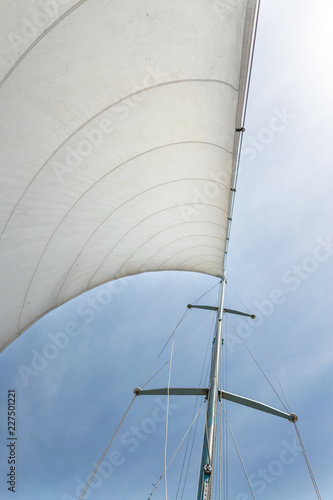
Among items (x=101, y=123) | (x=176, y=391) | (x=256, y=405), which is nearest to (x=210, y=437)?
(x=176, y=391)

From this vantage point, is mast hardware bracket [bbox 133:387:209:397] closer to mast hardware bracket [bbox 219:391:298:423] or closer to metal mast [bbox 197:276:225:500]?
metal mast [bbox 197:276:225:500]

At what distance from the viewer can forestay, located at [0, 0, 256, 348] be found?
101 inches

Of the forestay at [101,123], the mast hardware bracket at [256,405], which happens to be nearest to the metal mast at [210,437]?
the mast hardware bracket at [256,405]

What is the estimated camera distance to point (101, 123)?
3631mm

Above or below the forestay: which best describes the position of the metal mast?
below

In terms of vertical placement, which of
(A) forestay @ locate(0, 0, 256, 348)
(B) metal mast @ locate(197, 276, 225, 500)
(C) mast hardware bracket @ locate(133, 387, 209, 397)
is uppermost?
(A) forestay @ locate(0, 0, 256, 348)

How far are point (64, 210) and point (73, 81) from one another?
194 centimetres

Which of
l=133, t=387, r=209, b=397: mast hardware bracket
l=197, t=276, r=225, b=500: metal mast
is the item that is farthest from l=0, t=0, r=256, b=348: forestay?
l=197, t=276, r=225, b=500: metal mast

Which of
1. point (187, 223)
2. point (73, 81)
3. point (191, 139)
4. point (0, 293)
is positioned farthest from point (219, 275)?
point (73, 81)

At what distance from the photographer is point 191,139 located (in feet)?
14.7

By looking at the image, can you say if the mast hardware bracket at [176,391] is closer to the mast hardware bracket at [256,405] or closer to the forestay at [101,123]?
the mast hardware bracket at [256,405]

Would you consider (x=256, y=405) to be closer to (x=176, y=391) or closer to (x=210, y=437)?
(x=210, y=437)

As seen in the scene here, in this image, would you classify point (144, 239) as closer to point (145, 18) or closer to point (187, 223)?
point (187, 223)

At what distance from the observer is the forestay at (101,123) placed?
8.43ft
